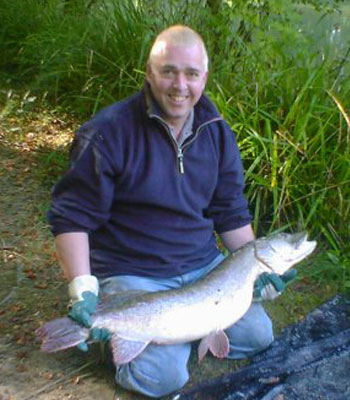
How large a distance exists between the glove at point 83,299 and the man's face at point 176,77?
2.37 feet

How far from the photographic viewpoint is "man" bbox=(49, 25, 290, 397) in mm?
2486

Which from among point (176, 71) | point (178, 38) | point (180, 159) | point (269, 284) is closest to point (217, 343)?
point (269, 284)

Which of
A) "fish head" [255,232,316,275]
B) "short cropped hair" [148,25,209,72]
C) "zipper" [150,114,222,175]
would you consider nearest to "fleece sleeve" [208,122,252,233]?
"zipper" [150,114,222,175]

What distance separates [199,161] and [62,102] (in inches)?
106

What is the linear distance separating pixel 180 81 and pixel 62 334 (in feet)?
3.43

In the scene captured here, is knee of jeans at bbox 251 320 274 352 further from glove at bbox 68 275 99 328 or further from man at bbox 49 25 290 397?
glove at bbox 68 275 99 328

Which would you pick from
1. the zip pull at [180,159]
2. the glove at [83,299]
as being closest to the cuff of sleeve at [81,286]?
the glove at [83,299]

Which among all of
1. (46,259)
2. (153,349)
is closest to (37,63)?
(46,259)

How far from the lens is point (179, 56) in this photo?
2.52 meters

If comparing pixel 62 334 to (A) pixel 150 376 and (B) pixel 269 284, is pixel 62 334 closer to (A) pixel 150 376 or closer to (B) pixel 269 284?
(A) pixel 150 376

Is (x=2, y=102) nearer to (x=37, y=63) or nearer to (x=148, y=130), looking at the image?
(x=37, y=63)

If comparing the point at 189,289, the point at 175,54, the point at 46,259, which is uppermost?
the point at 175,54

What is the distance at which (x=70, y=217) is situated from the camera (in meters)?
2.46

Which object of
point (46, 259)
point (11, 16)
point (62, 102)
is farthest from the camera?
point (11, 16)
